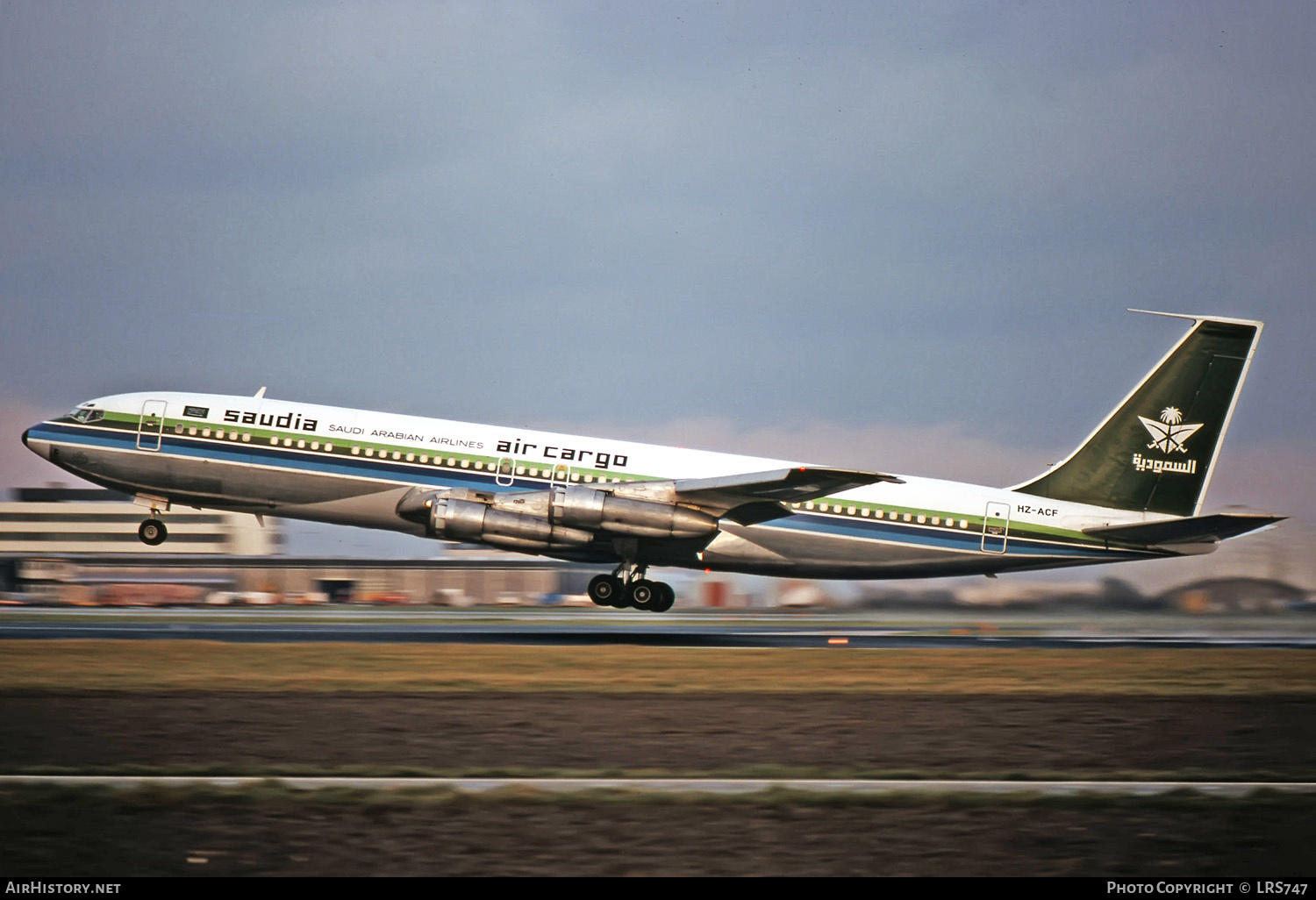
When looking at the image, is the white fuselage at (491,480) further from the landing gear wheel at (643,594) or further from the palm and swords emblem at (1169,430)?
the palm and swords emblem at (1169,430)

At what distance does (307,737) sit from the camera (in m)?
16.6

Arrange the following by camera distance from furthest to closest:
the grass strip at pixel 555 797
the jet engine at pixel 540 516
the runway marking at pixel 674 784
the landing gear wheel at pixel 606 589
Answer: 1. the landing gear wheel at pixel 606 589
2. the jet engine at pixel 540 516
3. the runway marking at pixel 674 784
4. the grass strip at pixel 555 797

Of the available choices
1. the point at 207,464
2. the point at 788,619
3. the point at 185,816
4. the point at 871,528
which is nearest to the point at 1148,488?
the point at 871,528

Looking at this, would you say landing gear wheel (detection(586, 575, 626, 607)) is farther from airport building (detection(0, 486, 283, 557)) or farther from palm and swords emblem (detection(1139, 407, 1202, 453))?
airport building (detection(0, 486, 283, 557))

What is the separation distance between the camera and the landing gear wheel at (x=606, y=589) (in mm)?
34875

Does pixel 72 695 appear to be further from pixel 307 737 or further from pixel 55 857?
pixel 55 857

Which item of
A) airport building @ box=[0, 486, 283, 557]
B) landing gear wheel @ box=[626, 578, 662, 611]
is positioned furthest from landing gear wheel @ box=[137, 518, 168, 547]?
airport building @ box=[0, 486, 283, 557]

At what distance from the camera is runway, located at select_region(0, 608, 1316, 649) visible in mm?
33812

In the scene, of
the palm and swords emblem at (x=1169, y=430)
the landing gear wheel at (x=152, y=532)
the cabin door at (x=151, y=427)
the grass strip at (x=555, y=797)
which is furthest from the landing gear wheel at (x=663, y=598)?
the grass strip at (x=555, y=797)

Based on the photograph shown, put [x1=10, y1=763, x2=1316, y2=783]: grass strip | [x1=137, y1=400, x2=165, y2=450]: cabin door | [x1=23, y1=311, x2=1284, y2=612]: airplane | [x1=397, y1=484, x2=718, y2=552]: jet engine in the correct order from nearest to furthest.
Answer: [x1=10, y1=763, x2=1316, y2=783]: grass strip, [x1=397, y1=484, x2=718, y2=552]: jet engine, [x1=23, y1=311, x2=1284, y2=612]: airplane, [x1=137, y1=400, x2=165, y2=450]: cabin door

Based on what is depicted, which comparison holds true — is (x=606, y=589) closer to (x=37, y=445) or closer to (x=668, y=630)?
(x=668, y=630)

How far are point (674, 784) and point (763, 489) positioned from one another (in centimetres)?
1985

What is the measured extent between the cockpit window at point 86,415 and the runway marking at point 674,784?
23118mm
